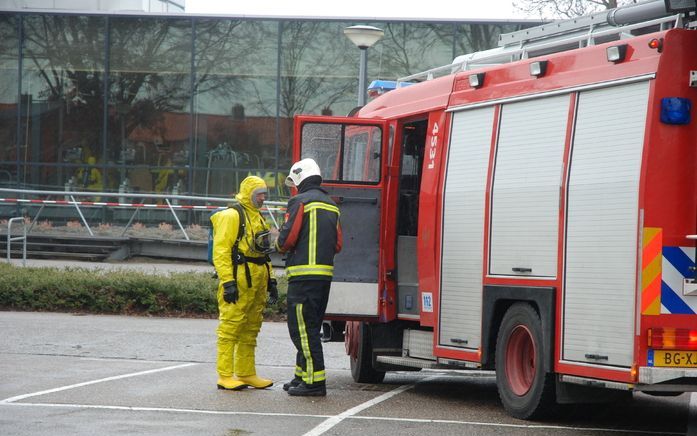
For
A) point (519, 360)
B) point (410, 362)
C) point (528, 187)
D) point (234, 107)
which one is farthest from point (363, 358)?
point (234, 107)

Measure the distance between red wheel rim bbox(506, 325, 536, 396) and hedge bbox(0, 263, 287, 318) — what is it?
28.7ft

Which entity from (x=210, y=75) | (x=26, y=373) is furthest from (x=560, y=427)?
(x=210, y=75)

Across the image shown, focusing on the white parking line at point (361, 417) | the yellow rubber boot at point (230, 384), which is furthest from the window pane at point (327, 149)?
the white parking line at point (361, 417)

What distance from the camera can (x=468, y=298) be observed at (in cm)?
1056

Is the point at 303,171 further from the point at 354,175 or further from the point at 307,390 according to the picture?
the point at 307,390

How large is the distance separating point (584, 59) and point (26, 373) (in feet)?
19.1

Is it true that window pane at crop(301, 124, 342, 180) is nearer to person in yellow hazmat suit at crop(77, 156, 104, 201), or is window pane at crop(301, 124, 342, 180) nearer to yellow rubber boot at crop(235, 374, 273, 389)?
yellow rubber boot at crop(235, 374, 273, 389)

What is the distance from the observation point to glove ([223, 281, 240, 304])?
1109 cm

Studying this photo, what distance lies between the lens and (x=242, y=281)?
11312 mm

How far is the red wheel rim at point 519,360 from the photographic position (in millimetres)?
9945

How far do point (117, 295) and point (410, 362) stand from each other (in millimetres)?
7863

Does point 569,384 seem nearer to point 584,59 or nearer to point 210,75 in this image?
point 584,59

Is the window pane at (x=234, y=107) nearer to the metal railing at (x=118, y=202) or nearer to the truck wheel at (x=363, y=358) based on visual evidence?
the metal railing at (x=118, y=202)

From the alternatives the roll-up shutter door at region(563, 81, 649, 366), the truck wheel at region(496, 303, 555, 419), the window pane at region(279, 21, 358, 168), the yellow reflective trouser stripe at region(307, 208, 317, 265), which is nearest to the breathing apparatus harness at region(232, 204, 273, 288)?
the yellow reflective trouser stripe at region(307, 208, 317, 265)
